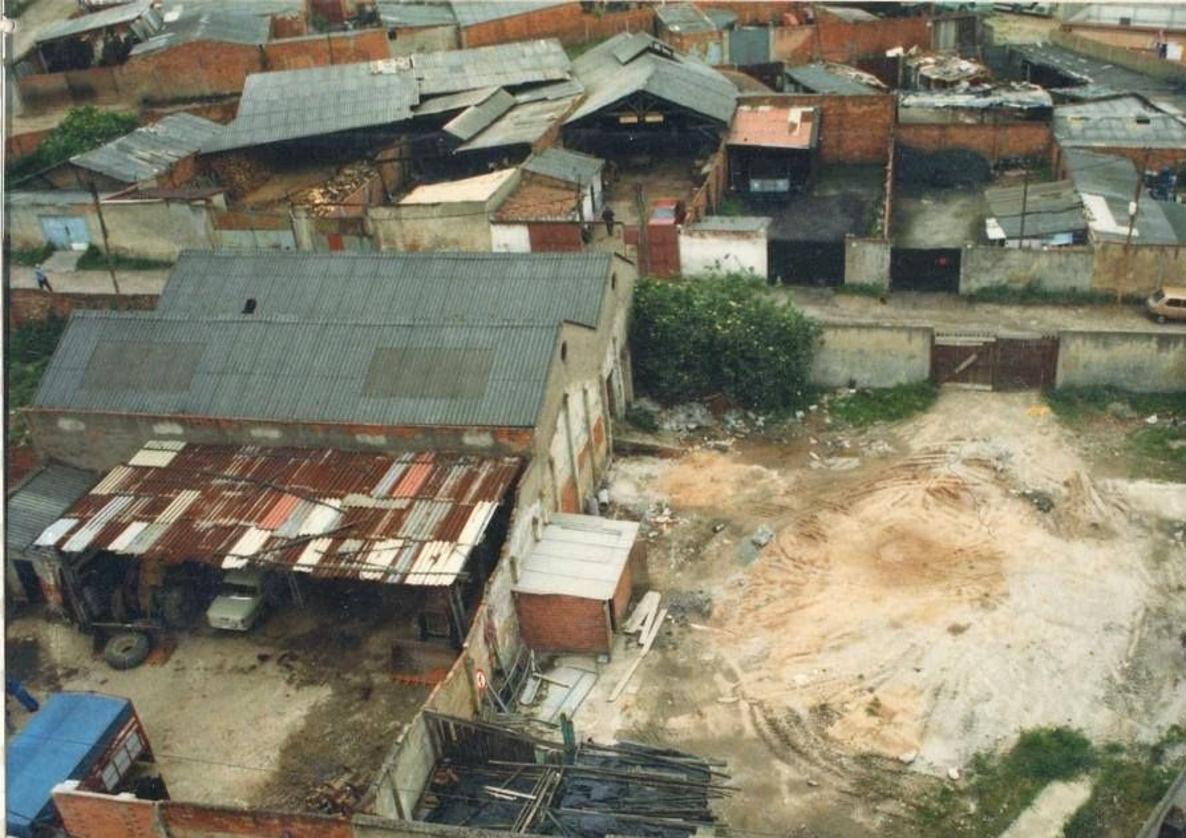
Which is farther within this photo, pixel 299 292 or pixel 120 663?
pixel 299 292

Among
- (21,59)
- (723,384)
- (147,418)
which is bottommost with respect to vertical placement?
(723,384)

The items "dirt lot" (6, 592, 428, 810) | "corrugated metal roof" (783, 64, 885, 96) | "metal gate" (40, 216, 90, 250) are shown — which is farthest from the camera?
"corrugated metal roof" (783, 64, 885, 96)

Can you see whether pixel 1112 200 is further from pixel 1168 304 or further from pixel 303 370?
pixel 303 370

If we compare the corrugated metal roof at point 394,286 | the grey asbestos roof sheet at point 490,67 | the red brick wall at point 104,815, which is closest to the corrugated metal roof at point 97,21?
the grey asbestos roof sheet at point 490,67

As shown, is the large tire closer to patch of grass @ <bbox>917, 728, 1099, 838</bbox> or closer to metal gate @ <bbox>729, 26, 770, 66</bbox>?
patch of grass @ <bbox>917, 728, 1099, 838</bbox>

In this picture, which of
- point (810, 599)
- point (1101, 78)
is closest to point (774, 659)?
point (810, 599)

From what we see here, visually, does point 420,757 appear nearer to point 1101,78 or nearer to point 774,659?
point 774,659

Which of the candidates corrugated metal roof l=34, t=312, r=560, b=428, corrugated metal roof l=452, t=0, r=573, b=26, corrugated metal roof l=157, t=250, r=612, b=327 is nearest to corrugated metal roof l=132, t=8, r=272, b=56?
corrugated metal roof l=452, t=0, r=573, b=26
